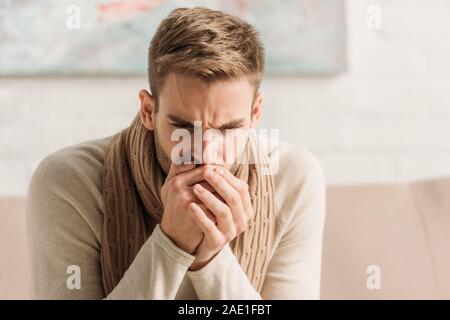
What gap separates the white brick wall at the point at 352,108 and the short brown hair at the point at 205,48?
0.51 meters

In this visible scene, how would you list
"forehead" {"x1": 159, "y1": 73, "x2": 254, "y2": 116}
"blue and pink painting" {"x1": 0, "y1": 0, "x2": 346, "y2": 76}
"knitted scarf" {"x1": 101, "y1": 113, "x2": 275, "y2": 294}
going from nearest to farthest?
"forehead" {"x1": 159, "y1": 73, "x2": 254, "y2": 116} < "knitted scarf" {"x1": 101, "y1": 113, "x2": 275, "y2": 294} < "blue and pink painting" {"x1": 0, "y1": 0, "x2": 346, "y2": 76}

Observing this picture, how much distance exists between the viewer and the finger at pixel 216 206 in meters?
0.90

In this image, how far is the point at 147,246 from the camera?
0.95m

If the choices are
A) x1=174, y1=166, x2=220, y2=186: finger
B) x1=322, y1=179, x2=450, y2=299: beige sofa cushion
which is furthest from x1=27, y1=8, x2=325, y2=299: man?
x1=322, y1=179, x2=450, y2=299: beige sofa cushion

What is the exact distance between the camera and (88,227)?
1.03 m

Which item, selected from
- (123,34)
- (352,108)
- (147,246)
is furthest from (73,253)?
(352,108)

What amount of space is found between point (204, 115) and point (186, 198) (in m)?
0.12

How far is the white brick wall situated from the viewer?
144cm

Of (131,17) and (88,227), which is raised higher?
(131,17)

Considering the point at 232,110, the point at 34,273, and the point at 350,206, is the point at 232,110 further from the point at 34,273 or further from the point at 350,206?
the point at 350,206

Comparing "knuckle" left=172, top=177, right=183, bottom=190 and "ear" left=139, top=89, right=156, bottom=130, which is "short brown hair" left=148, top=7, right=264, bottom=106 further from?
"knuckle" left=172, top=177, right=183, bottom=190

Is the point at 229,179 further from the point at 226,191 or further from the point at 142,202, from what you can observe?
the point at 142,202
